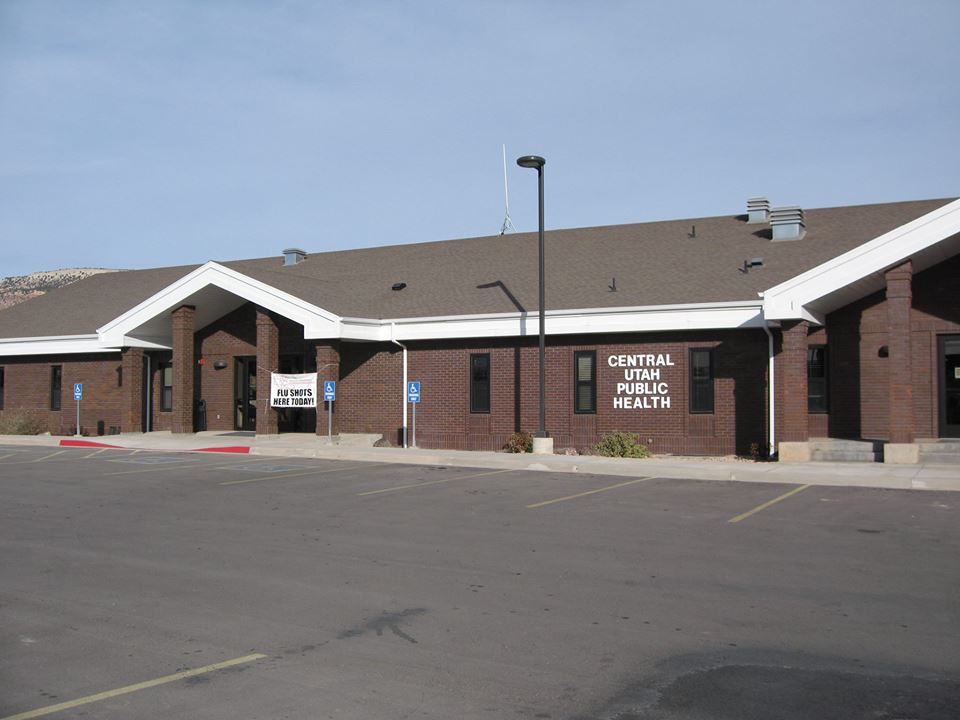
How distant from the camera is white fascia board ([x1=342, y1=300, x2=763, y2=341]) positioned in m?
22.0

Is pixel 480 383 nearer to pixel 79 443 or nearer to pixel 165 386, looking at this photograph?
pixel 79 443

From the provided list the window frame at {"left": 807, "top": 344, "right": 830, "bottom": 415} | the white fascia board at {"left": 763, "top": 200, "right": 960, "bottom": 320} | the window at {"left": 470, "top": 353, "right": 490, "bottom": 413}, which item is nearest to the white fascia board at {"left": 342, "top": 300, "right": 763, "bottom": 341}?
the window at {"left": 470, "top": 353, "right": 490, "bottom": 413}

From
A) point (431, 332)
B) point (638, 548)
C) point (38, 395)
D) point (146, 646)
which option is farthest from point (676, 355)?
point (38, 395)

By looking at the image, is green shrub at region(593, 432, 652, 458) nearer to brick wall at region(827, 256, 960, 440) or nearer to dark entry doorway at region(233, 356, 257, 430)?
brick wall at region(827, 256, 960, 440)

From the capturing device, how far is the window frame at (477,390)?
25.1 metres

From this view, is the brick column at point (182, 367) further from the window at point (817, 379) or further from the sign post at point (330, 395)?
the window at point (817, 379)

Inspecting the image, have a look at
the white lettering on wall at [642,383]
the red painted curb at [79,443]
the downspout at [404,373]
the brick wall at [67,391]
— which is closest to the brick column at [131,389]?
the brick wall at [67,391]

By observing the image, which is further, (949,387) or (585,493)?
(949,387)

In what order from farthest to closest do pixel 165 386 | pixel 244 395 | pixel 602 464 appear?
1. pixel 165 386
2. pixel 244 395
3. pixel 602 464

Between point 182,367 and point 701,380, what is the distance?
1569cm

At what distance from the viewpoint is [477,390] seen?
2528 cm

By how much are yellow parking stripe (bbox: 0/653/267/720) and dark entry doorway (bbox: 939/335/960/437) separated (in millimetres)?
19096

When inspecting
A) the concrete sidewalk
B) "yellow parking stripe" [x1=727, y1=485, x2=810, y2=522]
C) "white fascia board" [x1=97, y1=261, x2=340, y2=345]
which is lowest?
"yellow parking stripe" [x1=727, y1=485, x2=810, y2=522]

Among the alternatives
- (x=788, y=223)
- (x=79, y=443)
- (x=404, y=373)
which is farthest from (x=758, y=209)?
(x=79, y=443)
